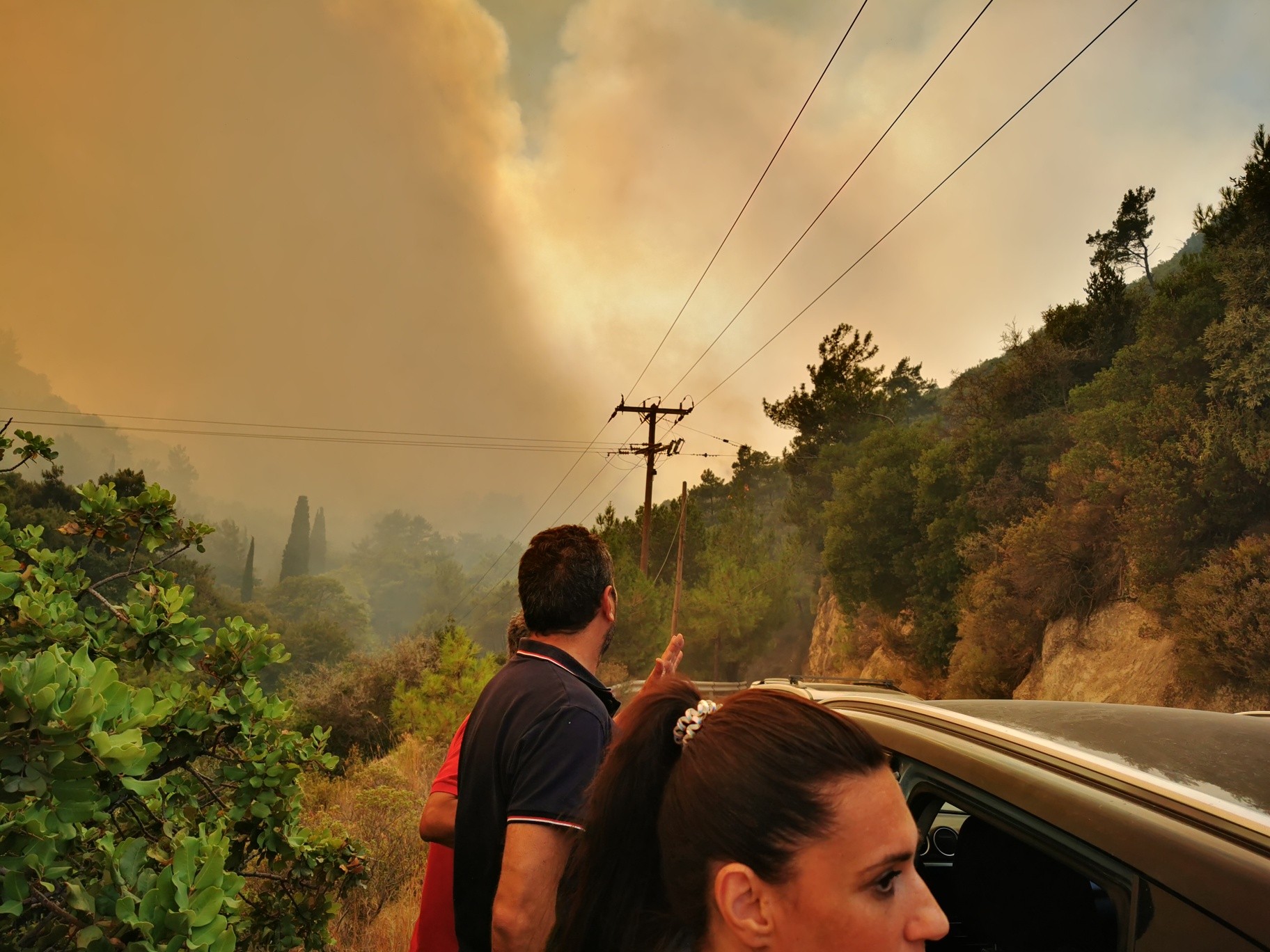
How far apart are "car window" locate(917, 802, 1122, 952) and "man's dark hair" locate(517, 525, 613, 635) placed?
1.15 m

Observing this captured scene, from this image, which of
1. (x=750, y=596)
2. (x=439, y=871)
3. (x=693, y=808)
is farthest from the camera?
(x=750, y=596)

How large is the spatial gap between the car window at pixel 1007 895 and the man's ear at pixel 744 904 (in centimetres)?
106

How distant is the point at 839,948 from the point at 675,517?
149 ft

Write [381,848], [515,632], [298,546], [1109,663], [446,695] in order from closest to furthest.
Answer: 1. [515,632]
2. [381,848]
3. [1109,663]
4. [446,695]
5. [298,546]

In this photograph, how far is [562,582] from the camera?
7.80ft

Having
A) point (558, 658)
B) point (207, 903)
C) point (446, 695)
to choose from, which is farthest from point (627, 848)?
point (446, 695)

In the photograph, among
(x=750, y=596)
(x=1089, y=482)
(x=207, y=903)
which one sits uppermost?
(x=1089, y=482)

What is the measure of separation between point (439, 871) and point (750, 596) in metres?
Result: 37.7

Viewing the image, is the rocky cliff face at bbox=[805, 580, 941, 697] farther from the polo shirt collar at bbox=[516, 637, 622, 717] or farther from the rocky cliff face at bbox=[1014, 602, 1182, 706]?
the polo shirt collar at bbox=[516, 637, 622, 717]


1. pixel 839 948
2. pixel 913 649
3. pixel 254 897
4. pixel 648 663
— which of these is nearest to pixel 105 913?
pixel 839 948

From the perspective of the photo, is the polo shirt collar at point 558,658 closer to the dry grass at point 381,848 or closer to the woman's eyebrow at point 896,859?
the woman's eyebrow at point 896,859

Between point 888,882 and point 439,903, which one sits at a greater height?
point 888,882

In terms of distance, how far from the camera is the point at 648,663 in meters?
37.2

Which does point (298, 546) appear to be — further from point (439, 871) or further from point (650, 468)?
point (439, 871)
